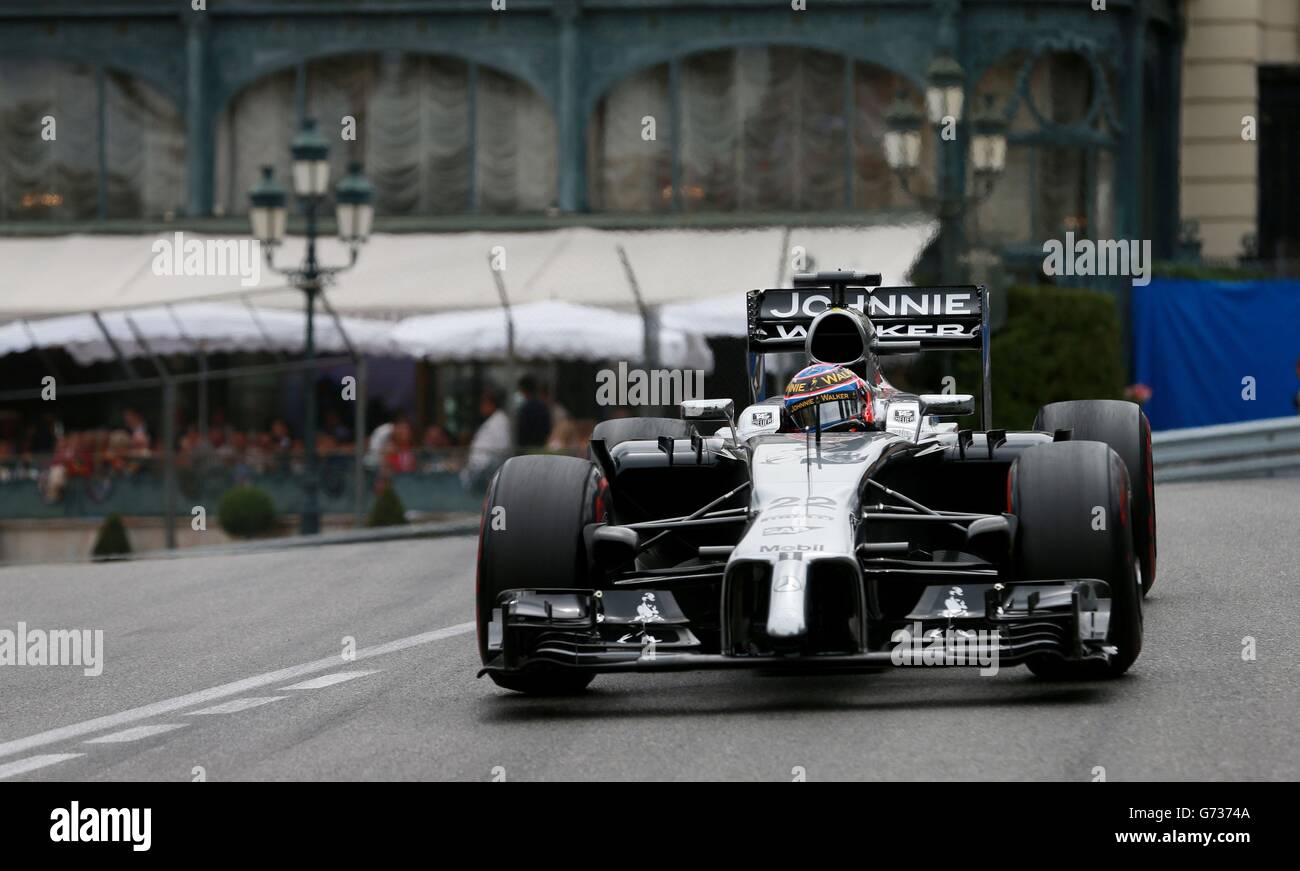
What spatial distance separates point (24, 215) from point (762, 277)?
10.6m

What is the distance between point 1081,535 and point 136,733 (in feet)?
12.1

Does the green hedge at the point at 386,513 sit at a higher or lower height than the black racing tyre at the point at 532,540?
lower

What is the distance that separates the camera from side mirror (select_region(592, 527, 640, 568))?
9320 millimetres

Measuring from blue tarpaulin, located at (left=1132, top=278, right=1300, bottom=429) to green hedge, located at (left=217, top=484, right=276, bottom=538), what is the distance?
13588 mm

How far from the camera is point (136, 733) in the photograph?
9055mm

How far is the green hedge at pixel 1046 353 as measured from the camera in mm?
26641

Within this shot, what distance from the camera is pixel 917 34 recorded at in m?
30.1

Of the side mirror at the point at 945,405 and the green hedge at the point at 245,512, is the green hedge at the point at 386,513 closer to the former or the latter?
the green hedge at the point at 245,512

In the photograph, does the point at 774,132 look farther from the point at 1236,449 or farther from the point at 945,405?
the point at 945,405

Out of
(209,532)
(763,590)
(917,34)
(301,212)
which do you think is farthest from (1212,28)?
(763,590)

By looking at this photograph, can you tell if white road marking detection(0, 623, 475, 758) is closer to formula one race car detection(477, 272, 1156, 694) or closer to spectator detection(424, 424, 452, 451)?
formula one race car detection(477, 272, 1156, 694)

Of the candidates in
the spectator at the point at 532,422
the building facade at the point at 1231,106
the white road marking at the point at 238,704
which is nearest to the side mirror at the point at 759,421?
the white road marking at the point at 238,704

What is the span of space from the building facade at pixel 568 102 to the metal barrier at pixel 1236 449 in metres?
8.77
